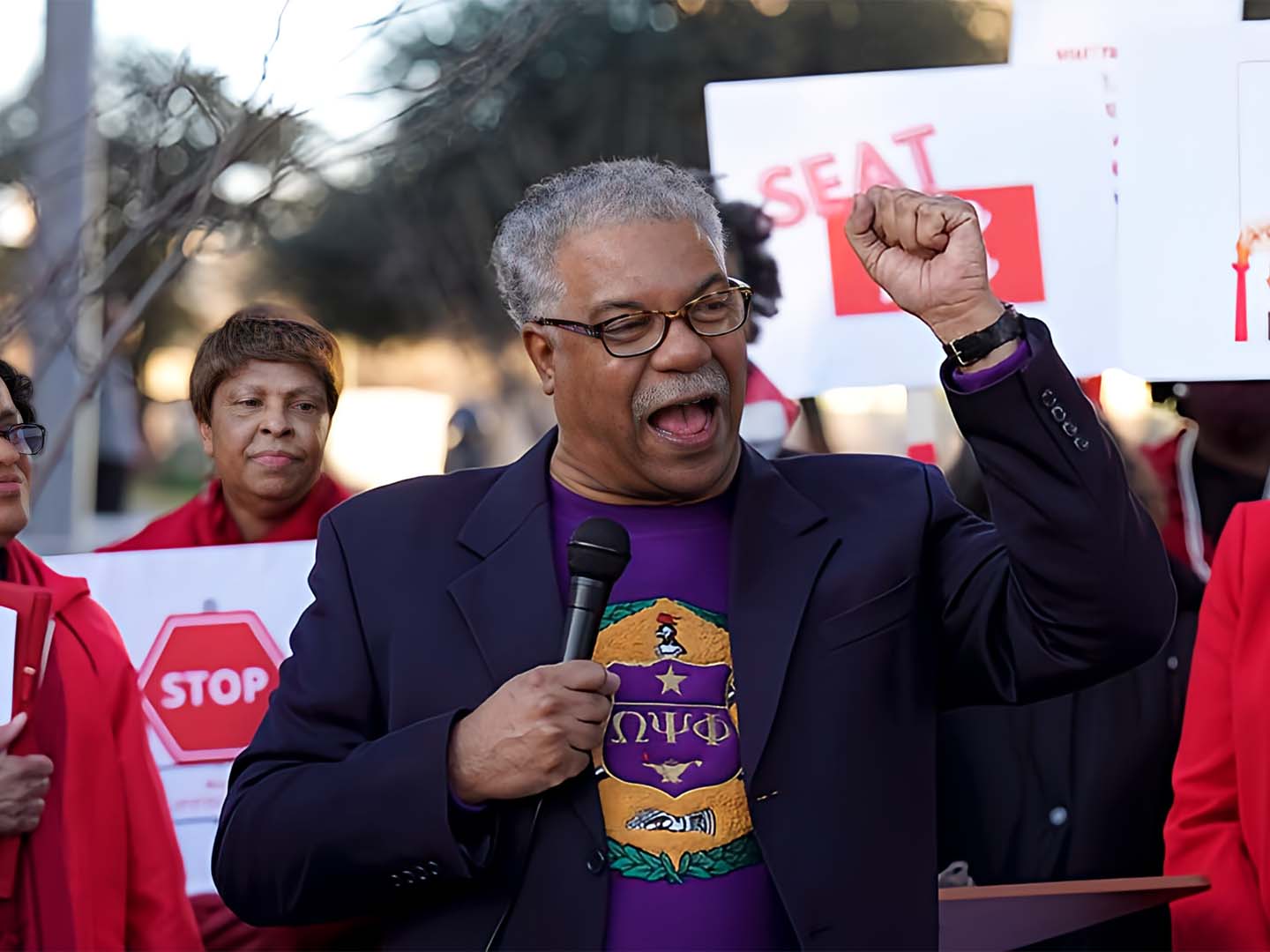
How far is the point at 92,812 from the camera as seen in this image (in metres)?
2.86

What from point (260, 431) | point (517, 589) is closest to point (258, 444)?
point (260, 431)

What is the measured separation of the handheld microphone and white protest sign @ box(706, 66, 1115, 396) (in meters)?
1.38

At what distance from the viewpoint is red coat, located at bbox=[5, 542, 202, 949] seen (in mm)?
2744

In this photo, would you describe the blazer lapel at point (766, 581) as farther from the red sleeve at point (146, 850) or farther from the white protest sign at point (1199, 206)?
the red sleeve at point (146, 850)

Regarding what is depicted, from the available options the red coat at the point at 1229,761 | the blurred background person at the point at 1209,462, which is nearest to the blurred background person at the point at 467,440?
the blurred background person at the point at 1209,462

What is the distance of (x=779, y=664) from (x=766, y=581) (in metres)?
0.14

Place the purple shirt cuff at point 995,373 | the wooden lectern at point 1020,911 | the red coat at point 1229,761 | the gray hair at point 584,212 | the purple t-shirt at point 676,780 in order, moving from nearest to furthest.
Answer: the purple shirt cuff at point 995,373
the purple t-shirt at point 676,780
the gray hair at point 584,212
the red coat at point 1229,761
the wooden lectern at point 1020,911

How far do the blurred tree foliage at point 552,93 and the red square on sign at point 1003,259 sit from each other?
0.34 meters

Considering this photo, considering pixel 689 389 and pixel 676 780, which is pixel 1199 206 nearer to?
pixel 689 389

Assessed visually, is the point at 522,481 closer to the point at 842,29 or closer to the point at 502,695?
the point at 502,695

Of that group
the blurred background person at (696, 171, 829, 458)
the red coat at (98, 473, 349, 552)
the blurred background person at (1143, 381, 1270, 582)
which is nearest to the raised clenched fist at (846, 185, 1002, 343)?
the blurred background person at (696, 171, 829, 458)

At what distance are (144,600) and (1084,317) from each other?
2228mm

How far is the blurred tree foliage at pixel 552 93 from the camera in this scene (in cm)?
328

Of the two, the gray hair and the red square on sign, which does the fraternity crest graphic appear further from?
Answer: the red square on sign
